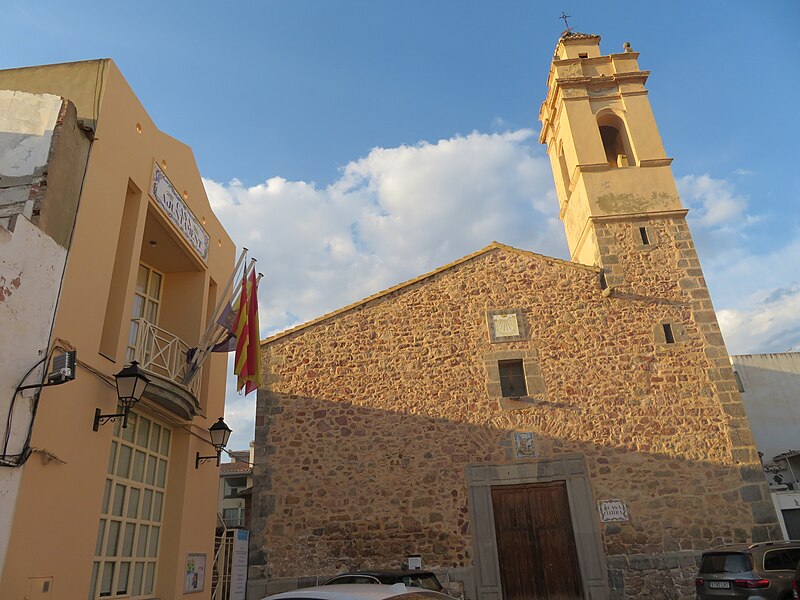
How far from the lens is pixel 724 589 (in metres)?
8.41

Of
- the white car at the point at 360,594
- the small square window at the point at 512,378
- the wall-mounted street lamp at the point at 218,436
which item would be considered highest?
the small square window at the point at 512,378

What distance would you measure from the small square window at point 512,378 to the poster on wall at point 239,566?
620cm

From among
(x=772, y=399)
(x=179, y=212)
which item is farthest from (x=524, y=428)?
(x=772, y=399)

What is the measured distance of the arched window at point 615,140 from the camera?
15422 mm

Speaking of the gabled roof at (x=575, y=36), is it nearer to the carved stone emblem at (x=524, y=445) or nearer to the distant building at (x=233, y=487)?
the carved stone emblem at (x=524, y=445)

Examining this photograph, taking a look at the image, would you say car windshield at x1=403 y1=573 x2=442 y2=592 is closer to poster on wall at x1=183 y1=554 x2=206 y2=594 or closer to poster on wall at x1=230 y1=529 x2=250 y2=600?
poster on wall at x1=183 y1=554 x2=206 y2=594

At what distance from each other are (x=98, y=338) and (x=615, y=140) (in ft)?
50.6

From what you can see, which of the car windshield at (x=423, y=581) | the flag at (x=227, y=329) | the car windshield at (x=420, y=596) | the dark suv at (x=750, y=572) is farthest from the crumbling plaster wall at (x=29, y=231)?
the dark suv at (x=750, y=572)

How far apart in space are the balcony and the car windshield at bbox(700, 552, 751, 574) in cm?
831

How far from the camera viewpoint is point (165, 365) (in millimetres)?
8734

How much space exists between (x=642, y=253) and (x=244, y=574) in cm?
1142

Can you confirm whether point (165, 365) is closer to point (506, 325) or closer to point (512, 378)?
point (512, 378)

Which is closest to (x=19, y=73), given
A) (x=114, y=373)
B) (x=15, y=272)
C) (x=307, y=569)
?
(x=15, y=272)

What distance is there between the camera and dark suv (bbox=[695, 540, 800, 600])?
7988mm
